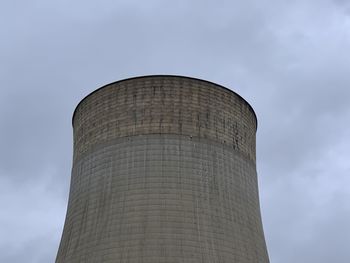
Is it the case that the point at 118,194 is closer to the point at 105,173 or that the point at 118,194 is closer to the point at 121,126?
the point at 105,173

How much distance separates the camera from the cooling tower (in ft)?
Result: 50.3

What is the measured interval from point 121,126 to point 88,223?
97.7 inches

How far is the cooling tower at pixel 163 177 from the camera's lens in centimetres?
1532

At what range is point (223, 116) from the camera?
673 inches

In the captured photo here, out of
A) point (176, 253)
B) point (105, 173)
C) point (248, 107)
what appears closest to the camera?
point (176, 253)

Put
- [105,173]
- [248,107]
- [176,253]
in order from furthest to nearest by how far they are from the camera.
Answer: [248,107] → [105,173] → [176,253]

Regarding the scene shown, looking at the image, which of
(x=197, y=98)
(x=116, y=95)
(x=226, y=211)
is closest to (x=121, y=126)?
(x=116, y=95)

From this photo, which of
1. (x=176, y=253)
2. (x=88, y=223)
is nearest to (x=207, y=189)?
(x=176, y=253)

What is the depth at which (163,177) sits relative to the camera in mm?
15852

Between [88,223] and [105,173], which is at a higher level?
[105,173]

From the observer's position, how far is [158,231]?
15336 millimetres

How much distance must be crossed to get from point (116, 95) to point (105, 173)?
203 cm

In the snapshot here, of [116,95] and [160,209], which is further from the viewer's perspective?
[116,95]

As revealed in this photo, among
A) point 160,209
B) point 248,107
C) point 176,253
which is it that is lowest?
point 176,253
